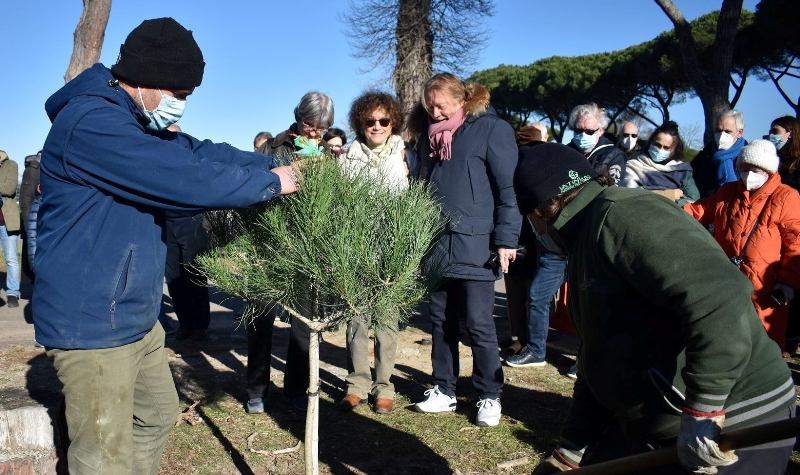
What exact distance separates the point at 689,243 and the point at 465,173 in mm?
2470

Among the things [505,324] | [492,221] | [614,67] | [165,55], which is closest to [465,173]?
[492,221]

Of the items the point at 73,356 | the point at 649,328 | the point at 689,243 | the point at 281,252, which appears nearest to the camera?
the point at 689,243

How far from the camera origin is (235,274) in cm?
294

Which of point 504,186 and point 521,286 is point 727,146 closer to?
point 521,286

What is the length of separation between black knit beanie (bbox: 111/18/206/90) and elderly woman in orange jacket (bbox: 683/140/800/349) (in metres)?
3.54

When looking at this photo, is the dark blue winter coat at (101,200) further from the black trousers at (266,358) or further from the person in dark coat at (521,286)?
the person in dark coat at (521,286)

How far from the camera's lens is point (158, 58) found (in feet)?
8.09

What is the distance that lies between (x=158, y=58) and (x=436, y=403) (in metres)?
2.82

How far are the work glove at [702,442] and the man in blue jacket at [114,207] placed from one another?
1.58 meters

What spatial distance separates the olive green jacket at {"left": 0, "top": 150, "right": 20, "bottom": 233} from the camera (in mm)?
8234

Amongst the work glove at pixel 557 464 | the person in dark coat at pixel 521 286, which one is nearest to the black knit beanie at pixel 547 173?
the work glove at pixel 557 464

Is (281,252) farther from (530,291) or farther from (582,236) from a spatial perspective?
(530,291)

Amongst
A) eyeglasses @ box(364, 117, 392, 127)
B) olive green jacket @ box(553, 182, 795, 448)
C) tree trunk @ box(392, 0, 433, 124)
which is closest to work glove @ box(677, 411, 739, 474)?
olive green jacket @ box(553, 182, 795, 448)

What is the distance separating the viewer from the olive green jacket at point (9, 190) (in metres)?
8.23
